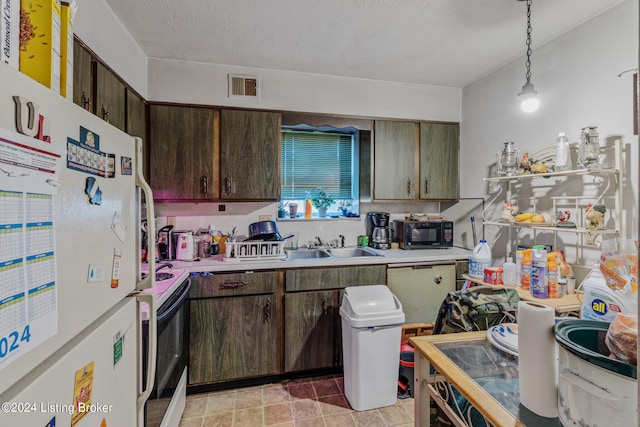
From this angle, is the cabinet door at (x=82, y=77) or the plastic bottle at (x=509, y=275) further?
the plastic bottle at (x=509, y=275)

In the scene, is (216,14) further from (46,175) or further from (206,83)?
(46,175)

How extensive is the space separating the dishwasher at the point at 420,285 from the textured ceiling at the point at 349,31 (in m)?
1.69

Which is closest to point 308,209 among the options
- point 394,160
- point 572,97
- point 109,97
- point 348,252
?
point 348,252

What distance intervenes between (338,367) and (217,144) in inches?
80.7

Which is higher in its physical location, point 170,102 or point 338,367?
point 170,102

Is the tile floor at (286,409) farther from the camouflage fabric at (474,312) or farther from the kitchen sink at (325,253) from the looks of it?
the kitchen sink at (325,253)

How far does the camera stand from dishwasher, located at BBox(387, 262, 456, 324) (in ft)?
8.34

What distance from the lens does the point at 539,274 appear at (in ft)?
5.98

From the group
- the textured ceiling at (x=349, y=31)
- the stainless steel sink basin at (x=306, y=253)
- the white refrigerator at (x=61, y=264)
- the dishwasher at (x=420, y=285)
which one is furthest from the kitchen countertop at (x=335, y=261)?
the textured ceiling at (x=349, y=31)

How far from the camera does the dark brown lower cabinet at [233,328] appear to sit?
2.19 metres

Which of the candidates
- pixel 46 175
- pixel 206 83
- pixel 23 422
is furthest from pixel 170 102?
pixel 23 422

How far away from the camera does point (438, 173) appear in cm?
304

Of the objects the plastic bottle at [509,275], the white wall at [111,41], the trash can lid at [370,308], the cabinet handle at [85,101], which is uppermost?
the white wall at [111,41]

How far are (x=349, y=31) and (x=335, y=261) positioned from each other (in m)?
1.64
